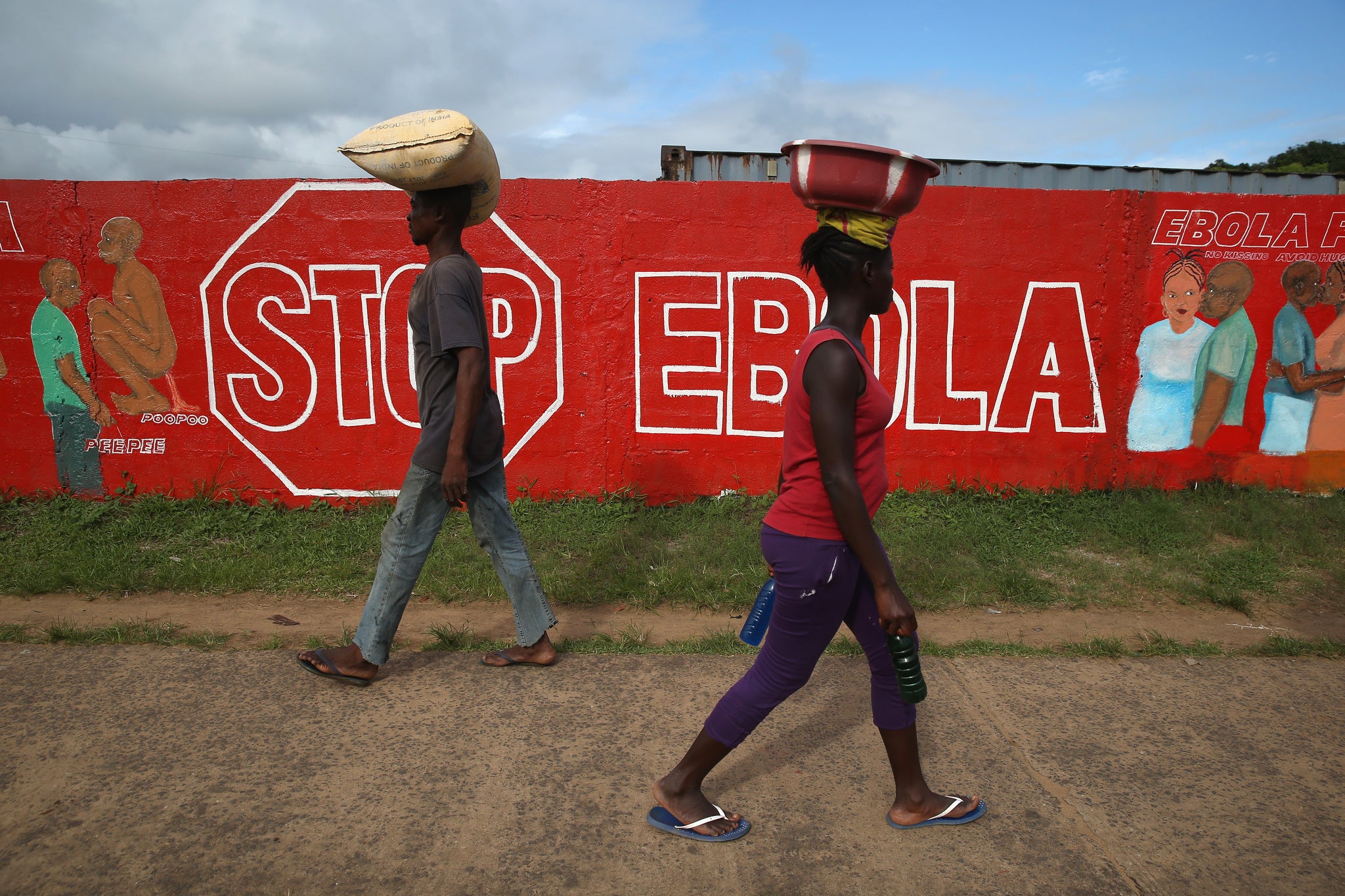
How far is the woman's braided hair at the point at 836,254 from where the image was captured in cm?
204

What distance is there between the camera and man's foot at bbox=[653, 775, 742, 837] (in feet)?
7.20

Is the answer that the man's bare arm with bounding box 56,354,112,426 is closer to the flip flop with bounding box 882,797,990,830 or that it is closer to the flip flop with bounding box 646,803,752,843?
the flip flop with bounding box 646,803,752,843

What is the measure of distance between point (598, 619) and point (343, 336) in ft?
9.08

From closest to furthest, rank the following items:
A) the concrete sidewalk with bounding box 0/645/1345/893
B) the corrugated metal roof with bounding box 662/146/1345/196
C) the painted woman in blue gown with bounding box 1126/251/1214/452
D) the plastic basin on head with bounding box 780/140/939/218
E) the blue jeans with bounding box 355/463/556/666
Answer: the plastic basin on head with bounding box 780/140/939/218 < the concrete sidewalk with bounding box 0/645/1345/893 < the blue jeans with bounding box 355/463/556/666 < the painted woman in blue gown with bounding box 1126/251/1214/452 < the corrugated metal roof with bounding box 662/146/1345/196

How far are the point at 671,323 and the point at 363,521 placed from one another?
7.34ft

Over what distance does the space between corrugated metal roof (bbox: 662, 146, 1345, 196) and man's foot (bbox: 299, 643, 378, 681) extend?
272 inches

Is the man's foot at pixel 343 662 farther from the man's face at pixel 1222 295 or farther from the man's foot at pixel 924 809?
the man's face at pixel 1222 295

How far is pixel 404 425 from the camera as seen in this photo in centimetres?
530

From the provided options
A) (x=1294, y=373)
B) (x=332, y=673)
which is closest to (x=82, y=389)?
(x=332, y=673)

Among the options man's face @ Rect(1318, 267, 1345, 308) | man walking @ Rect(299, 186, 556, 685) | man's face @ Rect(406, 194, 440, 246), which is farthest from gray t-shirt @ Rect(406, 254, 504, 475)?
man's face @ Rect(1318, 267, 1345, 308)

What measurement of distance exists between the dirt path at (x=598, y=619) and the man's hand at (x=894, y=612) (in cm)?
167

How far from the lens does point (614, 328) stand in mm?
5246

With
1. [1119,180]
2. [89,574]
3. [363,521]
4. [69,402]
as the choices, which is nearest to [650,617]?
[363,521]

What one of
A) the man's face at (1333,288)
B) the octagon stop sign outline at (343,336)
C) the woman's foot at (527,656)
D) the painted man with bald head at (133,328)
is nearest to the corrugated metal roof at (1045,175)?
the man's face at (1333,288)
